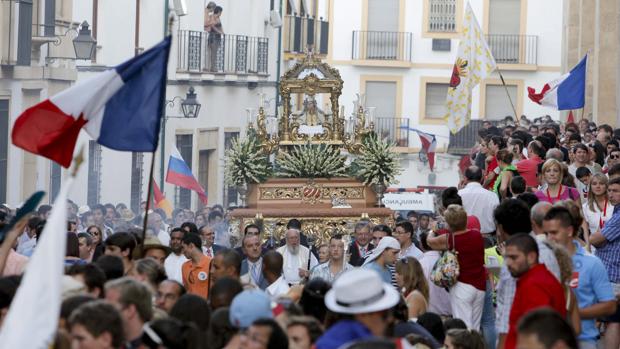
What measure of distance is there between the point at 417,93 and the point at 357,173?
28894 millimetres

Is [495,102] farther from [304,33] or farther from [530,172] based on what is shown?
[530,172]

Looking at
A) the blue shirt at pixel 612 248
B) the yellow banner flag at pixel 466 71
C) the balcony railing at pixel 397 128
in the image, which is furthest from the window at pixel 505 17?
the blue shirt at pixel 612 248

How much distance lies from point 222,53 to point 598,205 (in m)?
22.7

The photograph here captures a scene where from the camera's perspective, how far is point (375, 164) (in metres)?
22.8

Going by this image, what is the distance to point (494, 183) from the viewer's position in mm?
17516

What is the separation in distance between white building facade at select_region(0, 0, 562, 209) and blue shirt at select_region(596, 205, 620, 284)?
443 cm

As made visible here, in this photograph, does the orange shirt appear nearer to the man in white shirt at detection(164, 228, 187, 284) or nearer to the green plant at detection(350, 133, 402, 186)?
the man in white shirt at detection(164, 228, 187, 284)

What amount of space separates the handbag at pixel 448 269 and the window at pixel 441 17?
39436 millimetres

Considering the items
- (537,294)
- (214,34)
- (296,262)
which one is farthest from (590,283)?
(214,34)

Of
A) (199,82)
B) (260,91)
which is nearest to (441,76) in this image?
(260,91)

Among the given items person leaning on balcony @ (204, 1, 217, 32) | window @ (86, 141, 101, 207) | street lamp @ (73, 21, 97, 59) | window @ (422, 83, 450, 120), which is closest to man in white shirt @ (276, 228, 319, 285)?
street lamp @ (73, 21, 97, 59)

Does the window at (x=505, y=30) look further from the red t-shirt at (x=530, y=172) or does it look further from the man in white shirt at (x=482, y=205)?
the man in white shirt at (x=482, y=205)

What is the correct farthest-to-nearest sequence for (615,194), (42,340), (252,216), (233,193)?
(233,193), (252,216), (615,194), (42,340)

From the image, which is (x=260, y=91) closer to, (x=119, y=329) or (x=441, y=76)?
(x=441, y=76)
